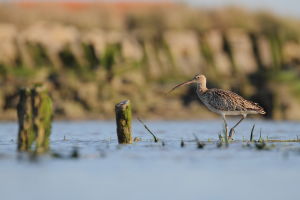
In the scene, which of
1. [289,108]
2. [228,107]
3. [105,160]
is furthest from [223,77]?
[105,160]

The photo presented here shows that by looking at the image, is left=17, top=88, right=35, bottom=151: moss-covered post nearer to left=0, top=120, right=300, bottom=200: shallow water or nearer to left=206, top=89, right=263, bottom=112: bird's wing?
left=0, top=120, right=300, bottom=200: shallow water

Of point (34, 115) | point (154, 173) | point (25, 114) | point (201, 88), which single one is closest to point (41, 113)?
point (34, 115)

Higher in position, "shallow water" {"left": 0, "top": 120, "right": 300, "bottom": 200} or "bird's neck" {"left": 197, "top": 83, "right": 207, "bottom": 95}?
"bird's neck" {"left": 197, "top": 83, "right": 207, "bottom": 95}

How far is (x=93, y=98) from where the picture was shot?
28.8m

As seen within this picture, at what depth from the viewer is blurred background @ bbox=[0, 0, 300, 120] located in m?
29.0

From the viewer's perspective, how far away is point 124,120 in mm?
14656

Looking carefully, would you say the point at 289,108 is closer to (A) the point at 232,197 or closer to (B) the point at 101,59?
(B) the point at 101,59

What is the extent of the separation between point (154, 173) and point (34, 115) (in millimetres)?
2633

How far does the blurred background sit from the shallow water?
1435 cm

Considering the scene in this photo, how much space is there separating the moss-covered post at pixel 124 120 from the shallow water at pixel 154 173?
46 centimetres

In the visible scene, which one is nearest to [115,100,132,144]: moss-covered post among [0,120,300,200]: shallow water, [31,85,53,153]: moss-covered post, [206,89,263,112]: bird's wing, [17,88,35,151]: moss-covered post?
[0,120,300,200]: shallow water

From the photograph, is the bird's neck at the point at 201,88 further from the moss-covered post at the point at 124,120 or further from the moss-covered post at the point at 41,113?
the moss-covered post at the point at 41,113

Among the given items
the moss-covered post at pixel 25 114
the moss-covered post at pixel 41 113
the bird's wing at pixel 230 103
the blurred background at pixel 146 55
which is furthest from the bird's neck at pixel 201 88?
the blurred background at pixel 146 55

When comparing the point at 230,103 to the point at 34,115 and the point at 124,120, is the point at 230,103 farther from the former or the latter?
the point at 34,115
